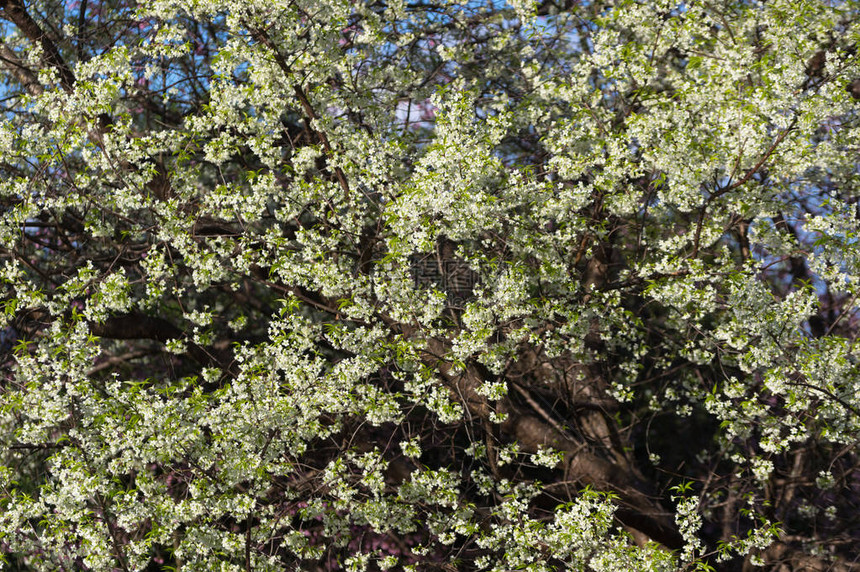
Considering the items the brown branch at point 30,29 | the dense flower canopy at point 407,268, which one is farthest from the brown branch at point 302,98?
the brown branch at point 30,29

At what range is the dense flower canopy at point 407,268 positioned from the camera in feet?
19.9

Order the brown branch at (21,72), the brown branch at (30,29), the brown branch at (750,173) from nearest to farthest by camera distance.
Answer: the brown branch at (750,173), the brown branch at (30,29), the brown branch at (21,72)

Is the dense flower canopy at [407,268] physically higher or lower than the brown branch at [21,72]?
lower

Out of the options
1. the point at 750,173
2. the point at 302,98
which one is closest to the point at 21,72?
the point at 302,98

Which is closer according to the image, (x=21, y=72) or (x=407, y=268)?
(x=407, y=268)

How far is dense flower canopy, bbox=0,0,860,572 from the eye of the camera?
6.05 metres

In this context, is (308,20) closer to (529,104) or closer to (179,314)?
(529,104)

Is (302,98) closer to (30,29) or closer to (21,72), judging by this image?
(30,29)

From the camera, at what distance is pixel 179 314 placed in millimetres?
10352

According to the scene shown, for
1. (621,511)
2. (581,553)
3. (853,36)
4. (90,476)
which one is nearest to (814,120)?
(853,36)

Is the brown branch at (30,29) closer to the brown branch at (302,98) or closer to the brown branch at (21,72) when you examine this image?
the brown branch at (21,72)

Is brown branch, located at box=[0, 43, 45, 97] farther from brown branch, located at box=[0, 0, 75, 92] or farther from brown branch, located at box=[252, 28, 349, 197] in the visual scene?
brown branch, located at box=[252, 28, 349, 197]

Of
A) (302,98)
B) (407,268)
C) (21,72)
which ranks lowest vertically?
(407,268)

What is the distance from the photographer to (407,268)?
6.34 metres
